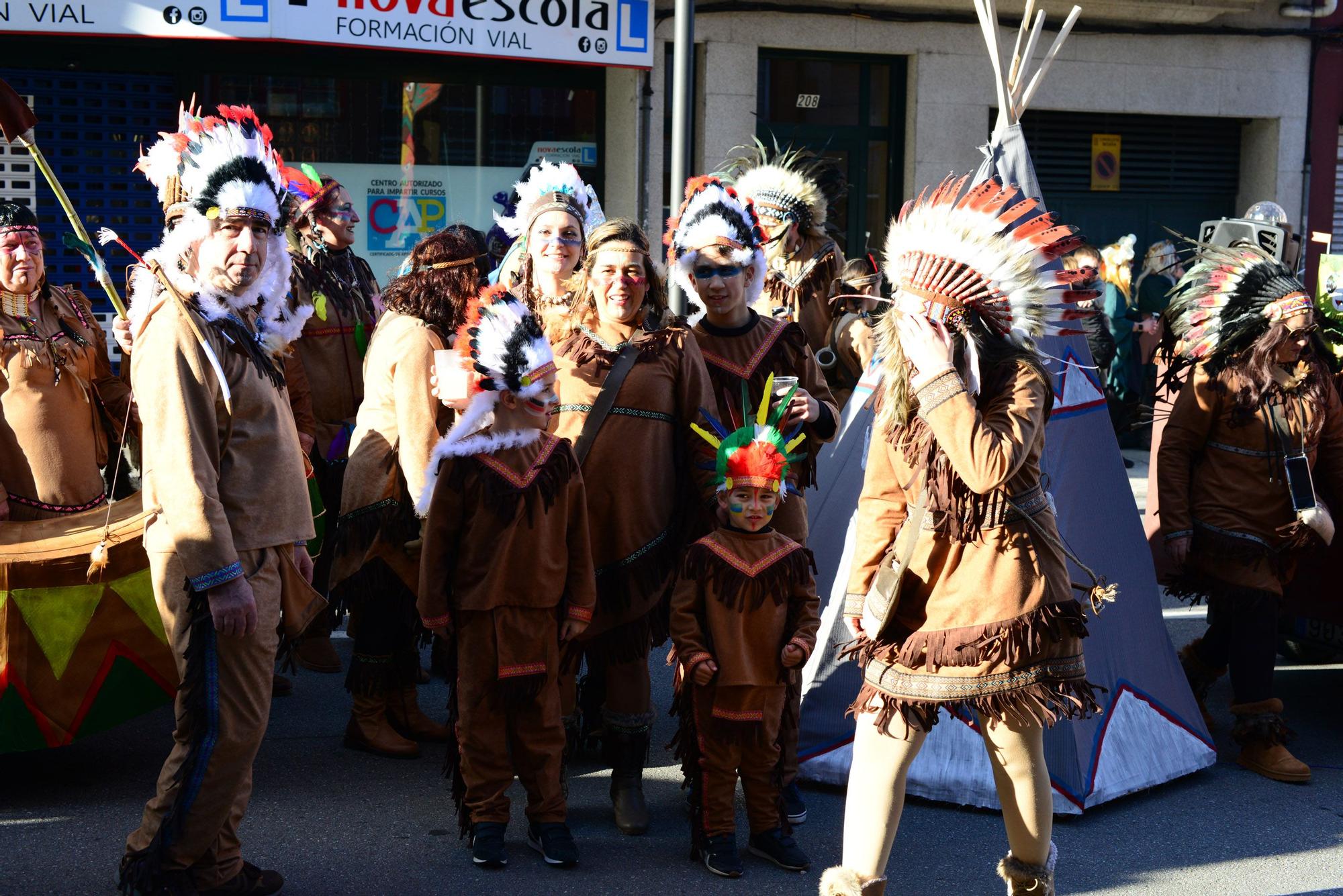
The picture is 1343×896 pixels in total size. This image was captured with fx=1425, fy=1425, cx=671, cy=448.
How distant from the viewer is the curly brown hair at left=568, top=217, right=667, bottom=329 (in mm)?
4387

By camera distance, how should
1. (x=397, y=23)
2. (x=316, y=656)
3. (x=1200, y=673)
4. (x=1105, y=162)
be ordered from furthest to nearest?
(x=1105, y=162)
(x=397, y=23)
(x=316, y=656)
(x=1200, y=673)

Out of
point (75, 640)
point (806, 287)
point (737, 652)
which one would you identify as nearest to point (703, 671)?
point (737, 652)

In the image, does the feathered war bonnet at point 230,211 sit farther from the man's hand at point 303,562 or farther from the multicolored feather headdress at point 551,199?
the multicolored feather headdress at point 551,199

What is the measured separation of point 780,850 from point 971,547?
1219 millimetres

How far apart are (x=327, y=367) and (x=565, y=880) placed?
8.76 ft

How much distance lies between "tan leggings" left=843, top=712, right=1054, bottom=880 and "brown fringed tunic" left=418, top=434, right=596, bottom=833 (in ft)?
3.17

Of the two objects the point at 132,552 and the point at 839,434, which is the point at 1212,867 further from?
the point at 132,552

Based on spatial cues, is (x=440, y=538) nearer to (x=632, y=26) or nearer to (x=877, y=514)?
(x=877, y=514)

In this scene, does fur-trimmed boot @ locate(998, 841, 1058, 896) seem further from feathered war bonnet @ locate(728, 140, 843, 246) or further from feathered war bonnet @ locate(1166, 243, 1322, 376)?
feathered war bonnet @ locate(728, 140, 843, 246)

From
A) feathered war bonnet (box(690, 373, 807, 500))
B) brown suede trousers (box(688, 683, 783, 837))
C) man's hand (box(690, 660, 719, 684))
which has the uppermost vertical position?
feathered war bonnet (box(690, 373, 807, 500))

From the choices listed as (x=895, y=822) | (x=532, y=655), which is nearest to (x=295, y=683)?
(x=532, y=655)

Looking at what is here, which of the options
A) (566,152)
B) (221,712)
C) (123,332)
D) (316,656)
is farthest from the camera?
(566,152)

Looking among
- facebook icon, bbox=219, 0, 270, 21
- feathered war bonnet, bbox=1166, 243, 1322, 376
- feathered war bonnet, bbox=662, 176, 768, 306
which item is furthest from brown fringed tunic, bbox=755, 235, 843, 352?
facebook icon, bbox=219, 0, 270, 21

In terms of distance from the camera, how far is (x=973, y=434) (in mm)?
3336
